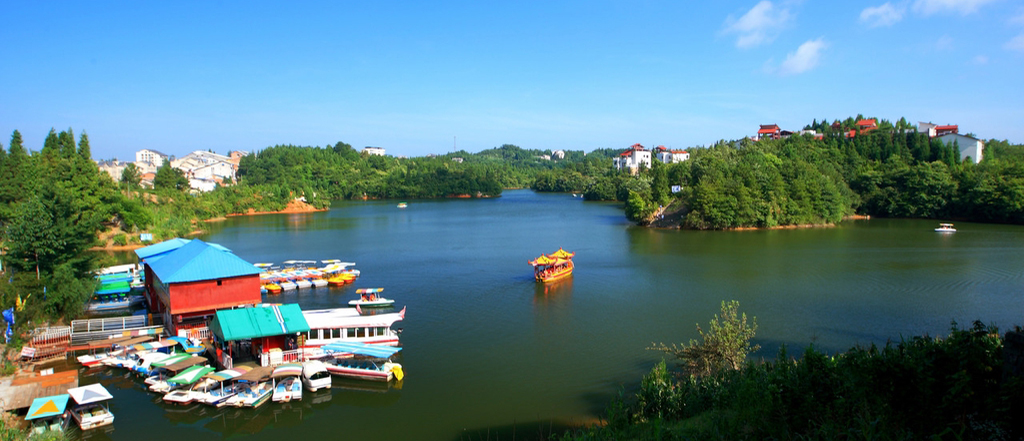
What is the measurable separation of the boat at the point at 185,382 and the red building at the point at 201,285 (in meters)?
2.40

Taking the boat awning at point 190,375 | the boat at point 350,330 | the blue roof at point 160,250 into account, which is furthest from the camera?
the blue roof at point 160,250

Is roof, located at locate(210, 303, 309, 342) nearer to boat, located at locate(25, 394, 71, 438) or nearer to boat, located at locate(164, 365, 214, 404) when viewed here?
boat, located at locate(164, 365, 214, 404)

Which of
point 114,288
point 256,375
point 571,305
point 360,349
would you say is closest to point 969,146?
point 571,305

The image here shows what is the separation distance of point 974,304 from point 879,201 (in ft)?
83.6

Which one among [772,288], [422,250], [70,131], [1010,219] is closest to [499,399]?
[772,288]

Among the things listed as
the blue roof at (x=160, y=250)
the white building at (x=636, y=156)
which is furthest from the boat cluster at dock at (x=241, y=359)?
the white building at (x=636, y=156)

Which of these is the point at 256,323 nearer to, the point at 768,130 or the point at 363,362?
the point at 363,362

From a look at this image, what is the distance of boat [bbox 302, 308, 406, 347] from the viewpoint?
11.7 meters

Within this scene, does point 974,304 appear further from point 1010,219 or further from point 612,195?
point 612,195

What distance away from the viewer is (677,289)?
A: 1684 centimetres

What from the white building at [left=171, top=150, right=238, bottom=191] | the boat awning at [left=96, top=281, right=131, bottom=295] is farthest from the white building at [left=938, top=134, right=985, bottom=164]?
the white building at [left=171, top=150, right=238, bottom=191]

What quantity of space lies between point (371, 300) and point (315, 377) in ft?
19.6

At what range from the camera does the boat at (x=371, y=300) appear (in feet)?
50.9

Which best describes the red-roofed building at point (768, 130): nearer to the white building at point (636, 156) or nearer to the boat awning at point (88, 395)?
the white building at point (636, 156)
